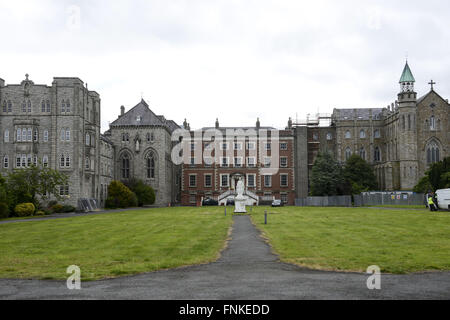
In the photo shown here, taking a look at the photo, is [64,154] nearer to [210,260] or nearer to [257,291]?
[210,260]

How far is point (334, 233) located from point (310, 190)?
66.0 metres

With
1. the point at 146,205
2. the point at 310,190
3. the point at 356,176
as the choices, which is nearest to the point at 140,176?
the point at 146,205

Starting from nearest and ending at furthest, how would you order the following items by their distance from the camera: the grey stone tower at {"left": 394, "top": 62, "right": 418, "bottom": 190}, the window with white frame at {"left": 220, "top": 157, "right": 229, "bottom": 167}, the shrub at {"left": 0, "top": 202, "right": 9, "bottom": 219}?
1. the shrub at {"left": 0, "top": 202, "right": 9, "bottom": 219}
2. the grey stone tower at {"left": 394, "top": 62, "right": 418, "bottom": 190}
3. the window with white frame at {"left": 220, "top": 157, "right": 229, "bottom": 167}

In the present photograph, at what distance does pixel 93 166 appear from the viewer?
236 feet

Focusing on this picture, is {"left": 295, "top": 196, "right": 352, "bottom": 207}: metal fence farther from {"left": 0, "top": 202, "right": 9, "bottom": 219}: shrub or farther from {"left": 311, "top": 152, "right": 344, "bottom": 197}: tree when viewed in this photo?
{"left": 0, "top": 202, "right": 9, "bottom": 219}: shrub

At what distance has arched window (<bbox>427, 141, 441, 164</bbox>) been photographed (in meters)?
88.6

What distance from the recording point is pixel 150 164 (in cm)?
8944

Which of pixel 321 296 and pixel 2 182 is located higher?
pixel 2 182

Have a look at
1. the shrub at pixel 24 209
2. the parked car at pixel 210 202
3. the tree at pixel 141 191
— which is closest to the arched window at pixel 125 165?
the tree at pixel 141 191

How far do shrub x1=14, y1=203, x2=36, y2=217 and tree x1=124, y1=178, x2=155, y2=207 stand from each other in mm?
30679

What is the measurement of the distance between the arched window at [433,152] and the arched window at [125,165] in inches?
2162

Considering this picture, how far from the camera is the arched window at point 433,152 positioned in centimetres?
8860

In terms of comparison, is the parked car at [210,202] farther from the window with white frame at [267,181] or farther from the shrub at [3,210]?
the shrub at [3,210]

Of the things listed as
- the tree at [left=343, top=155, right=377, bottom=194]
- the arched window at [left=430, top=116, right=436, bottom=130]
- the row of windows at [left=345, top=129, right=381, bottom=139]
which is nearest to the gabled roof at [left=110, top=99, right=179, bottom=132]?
the tree at [left=343, top=155, right=377, bottom=194]
